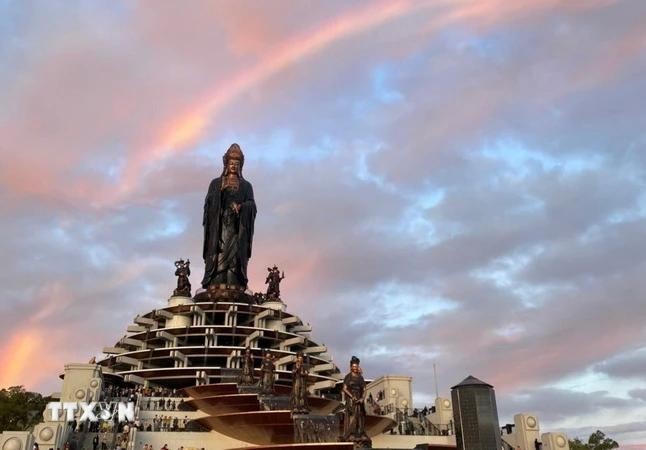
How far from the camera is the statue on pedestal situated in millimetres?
56969

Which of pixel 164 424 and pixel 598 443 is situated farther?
pixel 598 443

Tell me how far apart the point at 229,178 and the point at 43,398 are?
87.9 ft

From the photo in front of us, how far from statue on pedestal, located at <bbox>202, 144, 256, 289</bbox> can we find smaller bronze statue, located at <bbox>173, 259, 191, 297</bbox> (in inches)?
129

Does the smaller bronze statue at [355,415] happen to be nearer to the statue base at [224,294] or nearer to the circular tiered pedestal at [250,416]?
the circular tiered pedestal at [250,416]

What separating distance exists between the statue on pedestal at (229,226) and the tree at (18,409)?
17857 mm

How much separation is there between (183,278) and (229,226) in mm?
8064

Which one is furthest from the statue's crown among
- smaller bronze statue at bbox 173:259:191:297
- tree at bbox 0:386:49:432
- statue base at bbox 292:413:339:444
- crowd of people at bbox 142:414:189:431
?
statue base at bbox 292:413:339:444

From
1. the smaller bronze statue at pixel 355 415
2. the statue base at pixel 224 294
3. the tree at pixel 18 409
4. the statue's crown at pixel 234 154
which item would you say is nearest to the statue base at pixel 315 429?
the smaller bronze statue at pixel 355 415

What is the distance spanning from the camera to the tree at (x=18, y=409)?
144 feet

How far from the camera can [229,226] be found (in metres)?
58.5

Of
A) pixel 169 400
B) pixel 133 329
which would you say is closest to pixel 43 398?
pixel 133 329

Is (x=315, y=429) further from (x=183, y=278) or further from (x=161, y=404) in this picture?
(x=183, y=278)

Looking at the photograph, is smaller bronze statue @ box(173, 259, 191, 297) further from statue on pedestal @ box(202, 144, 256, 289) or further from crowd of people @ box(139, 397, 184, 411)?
crowd of people @ box(139, 397, 184, 411)

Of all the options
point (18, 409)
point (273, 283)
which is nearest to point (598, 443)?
point (273, 283)
